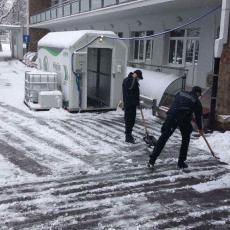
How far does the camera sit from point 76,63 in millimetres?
12266

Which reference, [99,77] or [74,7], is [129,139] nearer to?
[99,77]

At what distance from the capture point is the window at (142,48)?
65.7 ft

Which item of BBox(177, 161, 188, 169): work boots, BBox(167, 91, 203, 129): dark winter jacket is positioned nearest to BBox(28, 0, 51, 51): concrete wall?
BBox(177, 161, 188, 169): work boots

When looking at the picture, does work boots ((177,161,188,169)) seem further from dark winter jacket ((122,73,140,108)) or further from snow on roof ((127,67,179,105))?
snow on roof ((127,67,179,105))

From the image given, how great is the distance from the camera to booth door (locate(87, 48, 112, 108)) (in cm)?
1392

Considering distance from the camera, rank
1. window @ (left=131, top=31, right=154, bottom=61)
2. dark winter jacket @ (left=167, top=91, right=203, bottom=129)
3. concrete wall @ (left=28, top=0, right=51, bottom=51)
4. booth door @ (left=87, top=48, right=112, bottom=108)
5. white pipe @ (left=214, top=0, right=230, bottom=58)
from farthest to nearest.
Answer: concrete wall @ (left=28, top=0, right=51, bottom=51) → window @ (left=131, top=31, right=154, bottom=61) → booth door @ (left=87, top=48, right=112, bottom=108) → white pipe @ (left=214, top=0, right=230, bottom=58) → dark winter jacket @ (left=167, top=91, right=203, bottom=129)

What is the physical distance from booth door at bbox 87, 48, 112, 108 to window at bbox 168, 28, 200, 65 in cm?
431

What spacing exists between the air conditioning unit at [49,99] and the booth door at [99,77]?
3.96ft

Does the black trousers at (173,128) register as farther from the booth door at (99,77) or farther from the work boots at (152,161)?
the booth door at (99,77)

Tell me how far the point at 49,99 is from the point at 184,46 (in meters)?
7.29

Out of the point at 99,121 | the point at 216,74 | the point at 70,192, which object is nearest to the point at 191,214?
the point at 70,192

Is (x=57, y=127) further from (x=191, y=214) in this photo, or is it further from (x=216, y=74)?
(x=191, y=214)

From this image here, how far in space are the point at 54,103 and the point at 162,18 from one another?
7.94 meters

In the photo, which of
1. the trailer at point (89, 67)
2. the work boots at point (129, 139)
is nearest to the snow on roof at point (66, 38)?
the trailer at point (89, 67)
